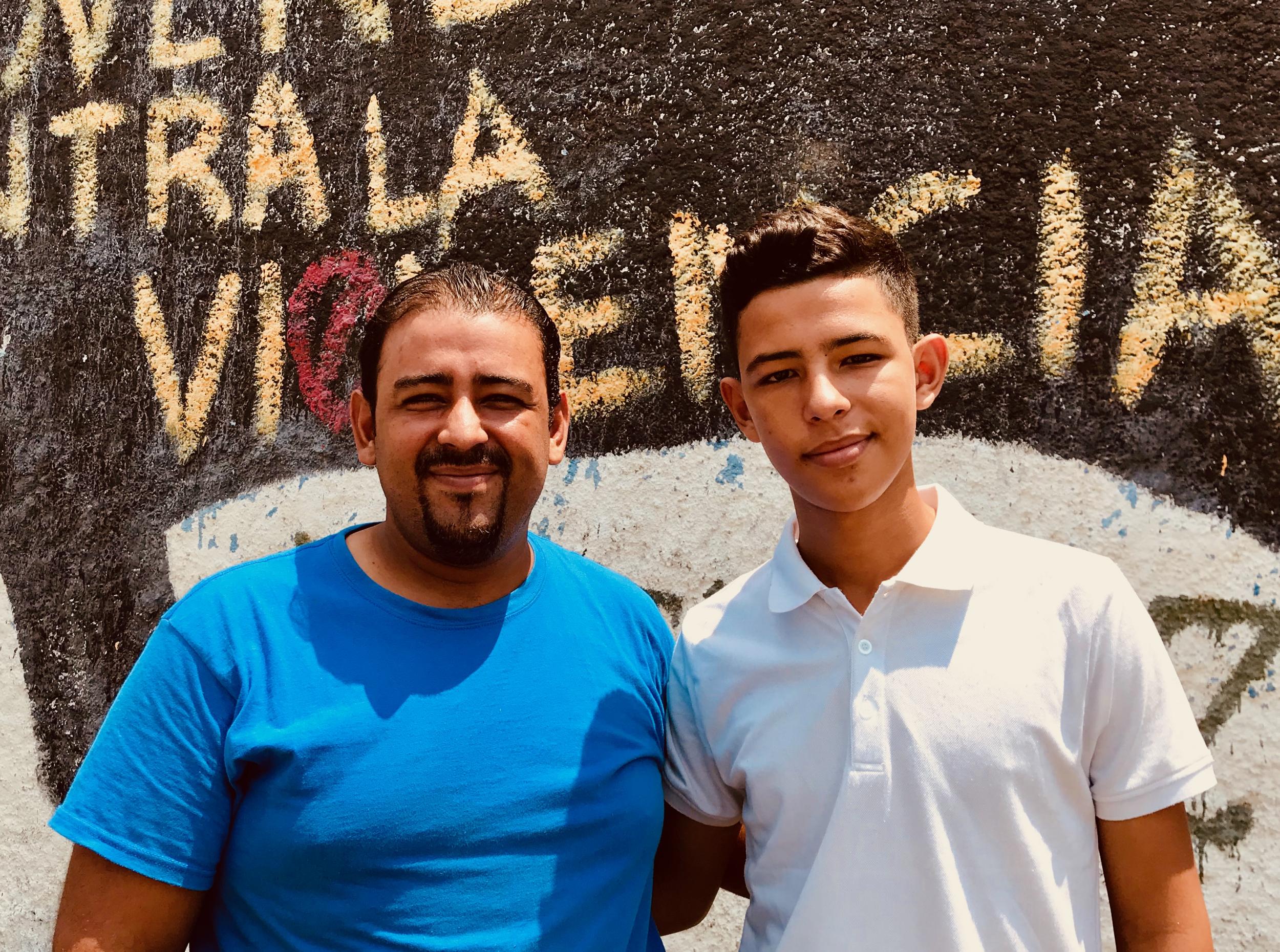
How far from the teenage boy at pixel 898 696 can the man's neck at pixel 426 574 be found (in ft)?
1.23

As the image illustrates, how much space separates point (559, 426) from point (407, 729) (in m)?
0.66

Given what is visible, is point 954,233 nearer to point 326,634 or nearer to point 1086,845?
point 1086,845

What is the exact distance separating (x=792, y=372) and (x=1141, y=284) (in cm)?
102

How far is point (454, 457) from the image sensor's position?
5.18ft

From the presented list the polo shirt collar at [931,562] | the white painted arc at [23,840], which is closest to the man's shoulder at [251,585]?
the polo shirt collar at [931,562]

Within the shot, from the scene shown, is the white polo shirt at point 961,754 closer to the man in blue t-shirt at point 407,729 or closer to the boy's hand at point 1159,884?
the boy's hand at point 1159,884

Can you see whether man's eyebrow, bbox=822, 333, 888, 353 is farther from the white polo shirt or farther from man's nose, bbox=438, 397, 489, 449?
man's nose, bbox=438, 397, 489, 449

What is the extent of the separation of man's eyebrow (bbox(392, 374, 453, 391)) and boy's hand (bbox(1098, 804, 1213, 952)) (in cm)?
124

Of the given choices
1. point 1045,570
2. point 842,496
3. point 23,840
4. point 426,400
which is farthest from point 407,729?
point 23,840

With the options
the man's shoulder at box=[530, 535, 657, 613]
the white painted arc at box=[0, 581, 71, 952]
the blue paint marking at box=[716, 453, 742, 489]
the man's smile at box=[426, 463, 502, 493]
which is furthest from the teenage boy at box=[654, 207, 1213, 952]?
the white painted arc at box=[0, 581, 71, 952]

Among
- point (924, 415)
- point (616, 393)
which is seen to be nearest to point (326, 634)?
point (616, 393)

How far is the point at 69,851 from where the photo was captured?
2613 millimetres

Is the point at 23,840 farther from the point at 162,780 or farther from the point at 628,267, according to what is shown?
the point at 628,267

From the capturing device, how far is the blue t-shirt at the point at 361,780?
1.37 m
